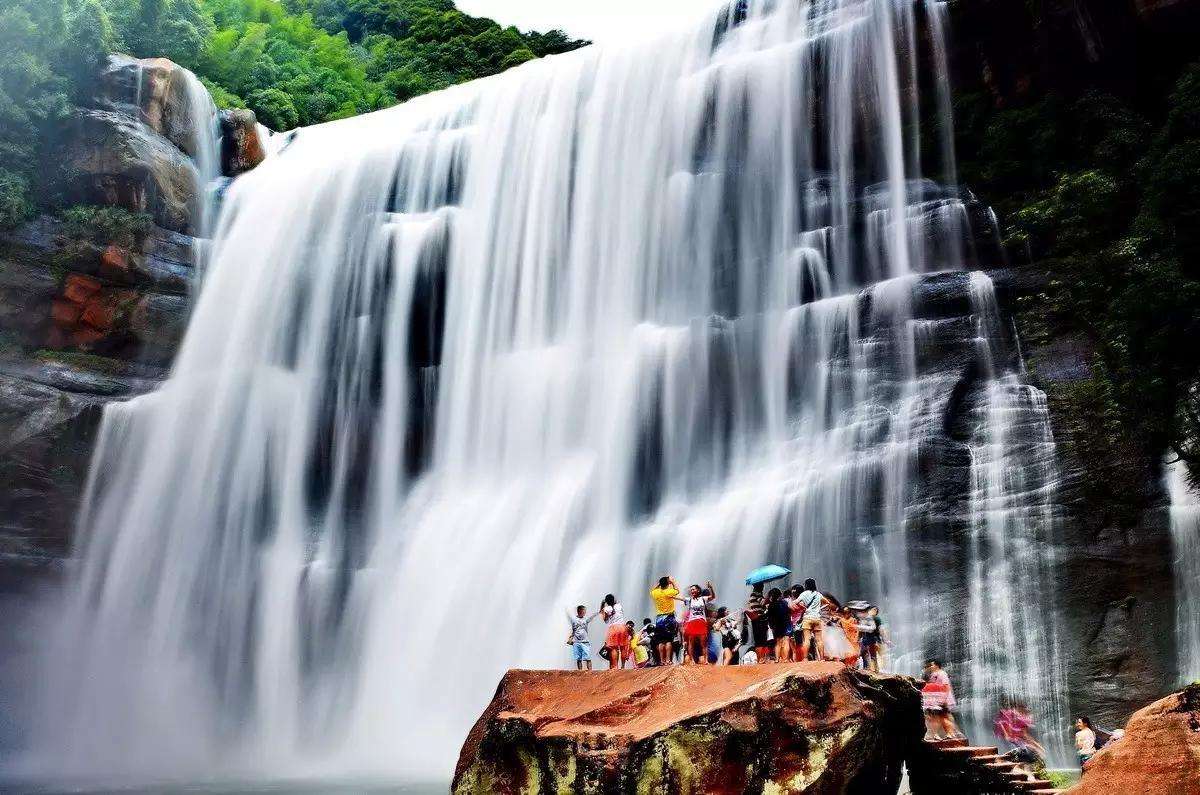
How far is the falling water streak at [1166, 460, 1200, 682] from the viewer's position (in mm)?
15836

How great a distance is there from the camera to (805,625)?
42.6 feet

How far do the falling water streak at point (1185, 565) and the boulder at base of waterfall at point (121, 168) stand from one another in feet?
82.0

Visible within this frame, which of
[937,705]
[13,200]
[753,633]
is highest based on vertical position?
[13,200]

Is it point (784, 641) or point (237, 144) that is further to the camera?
point (237, 144)

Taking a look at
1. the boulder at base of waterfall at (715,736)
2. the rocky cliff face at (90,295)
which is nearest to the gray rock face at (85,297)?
the rocky cliff face at (90,295)

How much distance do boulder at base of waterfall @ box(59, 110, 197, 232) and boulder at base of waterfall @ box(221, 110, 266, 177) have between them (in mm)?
3026

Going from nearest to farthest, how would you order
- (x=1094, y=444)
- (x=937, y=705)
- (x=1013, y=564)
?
(x=937, y=705)
(x=1013, y=564)
(x=1094, y=444)

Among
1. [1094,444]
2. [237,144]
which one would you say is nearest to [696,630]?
[1094,444]

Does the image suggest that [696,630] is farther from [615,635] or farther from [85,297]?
[85,297]

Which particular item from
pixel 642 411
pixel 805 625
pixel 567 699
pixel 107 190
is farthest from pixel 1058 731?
pixel 107 190

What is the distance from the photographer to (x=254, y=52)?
41.6m

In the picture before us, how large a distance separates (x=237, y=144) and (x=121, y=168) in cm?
496

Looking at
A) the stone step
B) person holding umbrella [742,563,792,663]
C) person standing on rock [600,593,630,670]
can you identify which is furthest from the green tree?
the stone step

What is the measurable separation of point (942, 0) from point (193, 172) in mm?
20509
